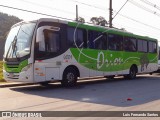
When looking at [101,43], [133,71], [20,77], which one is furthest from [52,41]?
[133,71]

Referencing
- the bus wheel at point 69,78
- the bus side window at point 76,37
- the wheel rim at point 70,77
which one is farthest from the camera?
the bus side window at point 76,37

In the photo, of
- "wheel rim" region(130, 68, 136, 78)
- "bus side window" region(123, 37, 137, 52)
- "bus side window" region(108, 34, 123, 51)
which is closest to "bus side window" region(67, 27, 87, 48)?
"bus side window" region(108, 34, 123, 51)

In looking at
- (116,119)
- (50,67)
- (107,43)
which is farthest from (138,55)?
(116,119)

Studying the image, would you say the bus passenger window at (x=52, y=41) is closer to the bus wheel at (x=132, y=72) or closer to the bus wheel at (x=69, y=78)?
the bus wheel at (x=69, y=78)

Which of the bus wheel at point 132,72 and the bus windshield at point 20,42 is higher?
the bus windshield at point 20,42

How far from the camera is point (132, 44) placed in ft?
72.1

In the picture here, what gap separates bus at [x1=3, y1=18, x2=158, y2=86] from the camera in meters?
13.3

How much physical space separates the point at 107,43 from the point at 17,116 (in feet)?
38.1

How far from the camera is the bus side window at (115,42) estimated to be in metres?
19.0

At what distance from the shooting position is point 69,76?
15.0m

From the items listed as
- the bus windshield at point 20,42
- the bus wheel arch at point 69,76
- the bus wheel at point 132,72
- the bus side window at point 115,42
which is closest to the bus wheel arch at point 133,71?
the bus wheel at point 132,72

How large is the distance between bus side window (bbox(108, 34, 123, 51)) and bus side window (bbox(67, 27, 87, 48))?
116 inches

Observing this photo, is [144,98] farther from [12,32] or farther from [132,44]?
[132,44]

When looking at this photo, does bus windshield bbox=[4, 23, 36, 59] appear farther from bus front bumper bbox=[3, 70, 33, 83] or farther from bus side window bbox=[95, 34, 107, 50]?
bus side window bbox=[95, 34, 107, 50]
